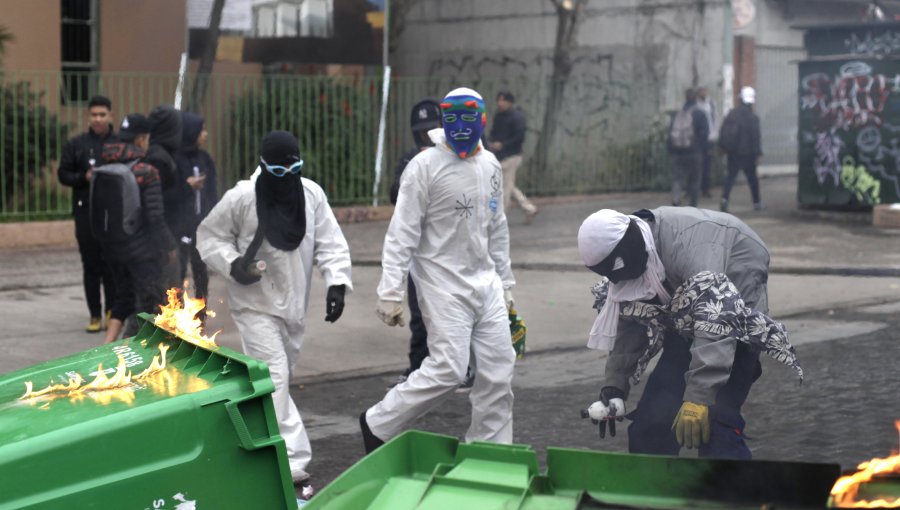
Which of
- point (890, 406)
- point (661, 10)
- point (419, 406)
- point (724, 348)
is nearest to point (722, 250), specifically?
point (724, 348)

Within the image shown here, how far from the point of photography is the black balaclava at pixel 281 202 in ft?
20.4

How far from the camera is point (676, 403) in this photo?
500 cm

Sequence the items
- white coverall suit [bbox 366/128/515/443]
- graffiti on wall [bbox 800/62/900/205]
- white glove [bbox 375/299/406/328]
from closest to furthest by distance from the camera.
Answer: white coverall suit [bbox 366/128/515/443] < white glove [bbox 375/299/406/328] < graffiti on wall [bbox 800/62/900/205]

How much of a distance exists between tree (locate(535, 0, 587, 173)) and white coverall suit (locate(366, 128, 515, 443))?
13.9m

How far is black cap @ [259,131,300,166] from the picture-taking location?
6.22 m

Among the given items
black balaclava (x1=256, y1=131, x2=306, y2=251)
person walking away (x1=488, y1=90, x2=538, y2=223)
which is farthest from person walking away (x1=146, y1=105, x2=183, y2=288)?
person walking away (x1=488, y1=90, x2=538, y2=223)

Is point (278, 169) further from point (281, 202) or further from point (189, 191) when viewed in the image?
point (189, 191)

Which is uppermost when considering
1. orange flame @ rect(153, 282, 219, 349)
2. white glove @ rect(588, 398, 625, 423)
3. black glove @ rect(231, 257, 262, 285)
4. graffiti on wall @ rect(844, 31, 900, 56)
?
graffiti on wall @ rect(844, 31, 900, 56)

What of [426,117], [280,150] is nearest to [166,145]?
[426,117]

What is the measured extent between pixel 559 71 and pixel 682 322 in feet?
54.4

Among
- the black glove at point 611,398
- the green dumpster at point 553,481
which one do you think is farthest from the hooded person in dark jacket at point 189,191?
the green dumpster at point 553,481

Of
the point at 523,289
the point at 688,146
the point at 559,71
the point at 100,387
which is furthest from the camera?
the point at 559,71

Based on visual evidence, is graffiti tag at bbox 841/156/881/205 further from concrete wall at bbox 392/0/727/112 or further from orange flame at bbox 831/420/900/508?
orange flame at bbox 831/420/900/508

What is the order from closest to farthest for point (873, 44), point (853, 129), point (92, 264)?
point (92, 264) → point (873, 44) → point (853, 129)
